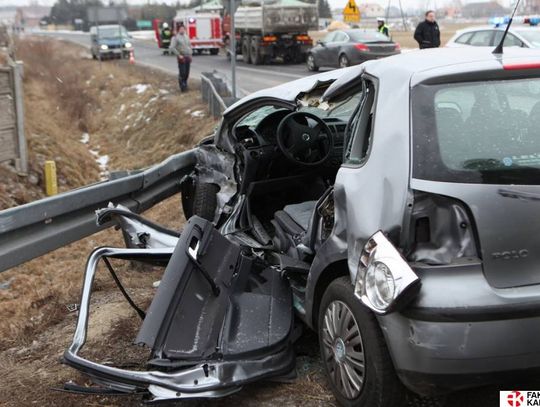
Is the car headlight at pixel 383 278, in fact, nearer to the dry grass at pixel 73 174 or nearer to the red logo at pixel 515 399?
the red logo at pixel 515 399

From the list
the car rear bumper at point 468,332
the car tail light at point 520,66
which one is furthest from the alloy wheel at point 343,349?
the car tail light at point 520,66

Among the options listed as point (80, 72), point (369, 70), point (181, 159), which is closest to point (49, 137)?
point (181, 159)

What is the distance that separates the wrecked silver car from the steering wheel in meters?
0.90

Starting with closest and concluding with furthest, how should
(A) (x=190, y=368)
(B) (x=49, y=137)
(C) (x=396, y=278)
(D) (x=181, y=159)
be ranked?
1. (C) (x=396, y=278)
2. (A) (x=190, y=368)
3. (D) (x=181, y=159)
4. (B) (x=49, y=137)

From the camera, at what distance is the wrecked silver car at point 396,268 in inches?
99.8

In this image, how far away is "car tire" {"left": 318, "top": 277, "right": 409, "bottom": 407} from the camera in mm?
2768

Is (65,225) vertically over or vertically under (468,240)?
under

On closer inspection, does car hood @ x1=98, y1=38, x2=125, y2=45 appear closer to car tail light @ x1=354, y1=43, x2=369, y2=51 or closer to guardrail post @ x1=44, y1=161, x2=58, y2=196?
car tail light @ x1=354, y1=43, x2=369, y2=51

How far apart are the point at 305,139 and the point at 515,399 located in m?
2.48

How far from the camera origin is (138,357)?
3809mm

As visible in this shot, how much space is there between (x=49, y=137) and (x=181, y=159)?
940cm

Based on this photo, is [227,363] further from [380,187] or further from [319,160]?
[319,160]

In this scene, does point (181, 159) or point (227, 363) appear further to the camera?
point (181, 159)

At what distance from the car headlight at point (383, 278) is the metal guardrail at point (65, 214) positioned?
97.9 inches
